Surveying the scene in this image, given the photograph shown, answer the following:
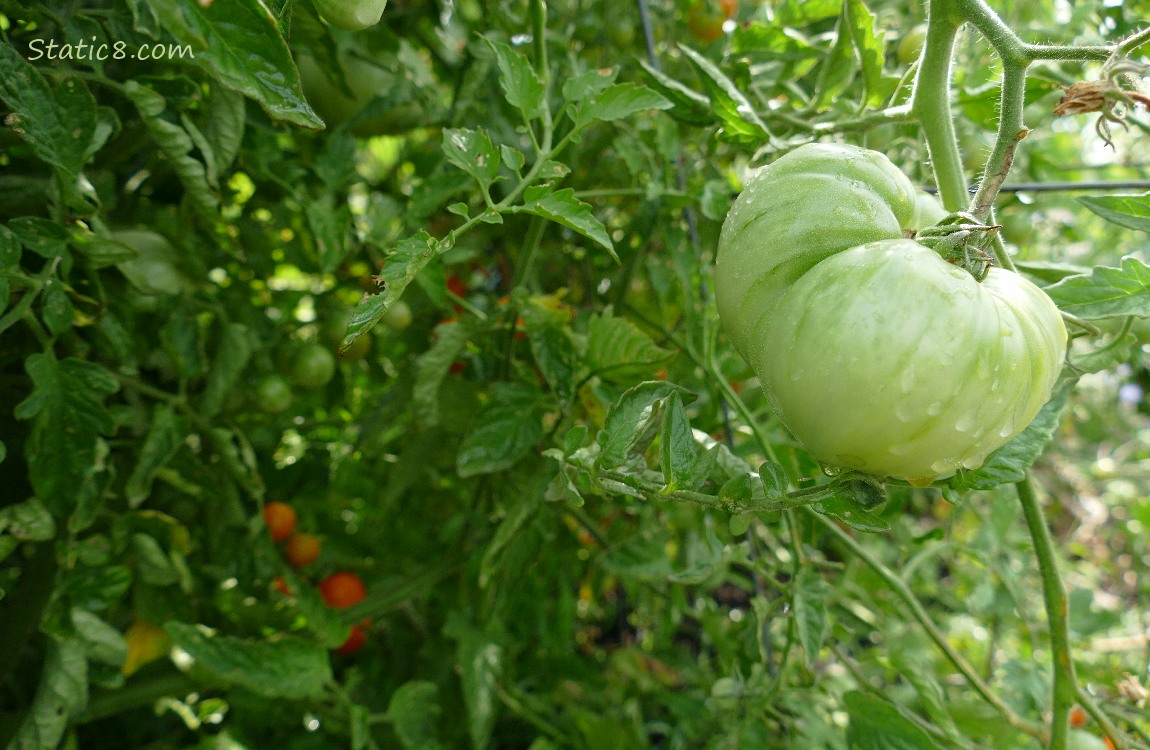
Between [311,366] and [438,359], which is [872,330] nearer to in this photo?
[438,359]

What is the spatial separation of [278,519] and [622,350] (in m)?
0.58

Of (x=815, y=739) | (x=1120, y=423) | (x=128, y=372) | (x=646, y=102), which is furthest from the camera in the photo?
(x=1120, y=423)

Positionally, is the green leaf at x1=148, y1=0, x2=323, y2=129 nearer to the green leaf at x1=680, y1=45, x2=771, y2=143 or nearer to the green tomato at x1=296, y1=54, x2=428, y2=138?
the green leaf at x1=680, y1=45, x2=771, y2=143

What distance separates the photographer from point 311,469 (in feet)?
3.89

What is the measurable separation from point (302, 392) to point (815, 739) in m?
0.86

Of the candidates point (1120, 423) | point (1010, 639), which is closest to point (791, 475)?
point (1010, 639)

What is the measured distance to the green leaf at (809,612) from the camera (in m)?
0.73

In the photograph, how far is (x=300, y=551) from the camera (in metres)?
1.13

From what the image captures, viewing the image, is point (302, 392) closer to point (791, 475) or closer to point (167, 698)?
point (167, 698)

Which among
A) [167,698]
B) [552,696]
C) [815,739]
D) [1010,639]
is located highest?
[815,739]

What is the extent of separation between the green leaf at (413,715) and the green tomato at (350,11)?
30.6 inches

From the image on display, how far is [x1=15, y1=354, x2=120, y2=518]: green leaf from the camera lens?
698mm

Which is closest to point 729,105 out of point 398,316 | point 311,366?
point 398,316

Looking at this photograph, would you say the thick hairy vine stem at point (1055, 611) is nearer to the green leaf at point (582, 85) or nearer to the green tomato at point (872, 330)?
the green tomato at point (872, 330)
